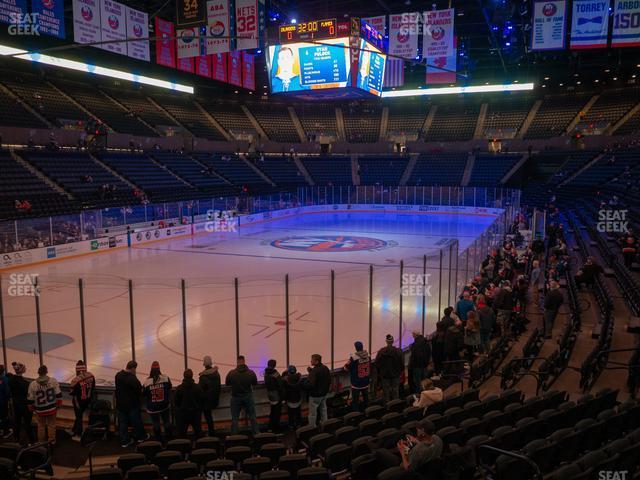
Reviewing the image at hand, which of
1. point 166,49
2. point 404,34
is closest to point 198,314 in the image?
point 404,34

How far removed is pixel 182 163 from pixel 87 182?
11.6m

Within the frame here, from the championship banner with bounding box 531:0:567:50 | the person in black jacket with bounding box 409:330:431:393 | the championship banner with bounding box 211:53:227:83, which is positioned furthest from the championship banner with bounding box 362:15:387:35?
the person in black jacket with bounding box 409:330:431:393

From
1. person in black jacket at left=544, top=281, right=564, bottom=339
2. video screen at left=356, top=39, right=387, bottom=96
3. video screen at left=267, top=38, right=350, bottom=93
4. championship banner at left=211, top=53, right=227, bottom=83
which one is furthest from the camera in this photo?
championship banner at left=211, top=53, right=227, bottom=83

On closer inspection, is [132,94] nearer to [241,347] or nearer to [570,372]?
[241,347]

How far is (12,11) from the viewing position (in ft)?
65.4

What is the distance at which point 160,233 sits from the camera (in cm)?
3062

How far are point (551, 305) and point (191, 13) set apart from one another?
1429cm

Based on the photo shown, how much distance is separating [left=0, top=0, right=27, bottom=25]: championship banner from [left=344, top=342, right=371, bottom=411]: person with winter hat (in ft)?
63.0

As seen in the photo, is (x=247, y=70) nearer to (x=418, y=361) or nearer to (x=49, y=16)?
(x=49, y=16)

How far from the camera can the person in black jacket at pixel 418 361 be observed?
9.60m

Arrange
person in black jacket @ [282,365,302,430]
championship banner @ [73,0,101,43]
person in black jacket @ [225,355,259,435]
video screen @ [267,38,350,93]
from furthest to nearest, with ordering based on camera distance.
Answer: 1. video screen @ [267,38,350,93]
2. championship banner @ [73,0,101,43]
3. person in black jacket @ [282,365,302,430]
4. person in black jacket @ [225,355,259,435]

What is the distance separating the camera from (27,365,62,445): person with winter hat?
790 cm

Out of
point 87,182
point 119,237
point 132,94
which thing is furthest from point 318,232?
point 132,94

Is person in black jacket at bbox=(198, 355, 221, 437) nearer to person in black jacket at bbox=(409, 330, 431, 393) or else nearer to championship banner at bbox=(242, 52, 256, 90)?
person in black jacket at bbox=(409, 330, 431, 393)
